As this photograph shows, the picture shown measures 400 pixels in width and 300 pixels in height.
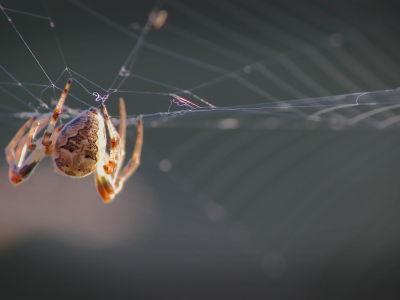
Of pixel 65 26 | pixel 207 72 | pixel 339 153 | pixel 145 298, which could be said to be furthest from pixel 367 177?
pixel 65 26

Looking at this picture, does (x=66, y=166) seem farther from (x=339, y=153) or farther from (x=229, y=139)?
(x=339, y=153)

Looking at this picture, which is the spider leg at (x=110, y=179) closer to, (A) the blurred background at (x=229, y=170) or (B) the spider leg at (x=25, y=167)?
(B) the spider leg at (x=25, y=167)

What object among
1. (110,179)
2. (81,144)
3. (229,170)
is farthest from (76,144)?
(229,170)

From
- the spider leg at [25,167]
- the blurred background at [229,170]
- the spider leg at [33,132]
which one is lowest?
the spider leg at [25,167]

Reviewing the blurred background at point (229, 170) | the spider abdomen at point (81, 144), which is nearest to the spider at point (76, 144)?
the spider abdomen at point (81, 144)

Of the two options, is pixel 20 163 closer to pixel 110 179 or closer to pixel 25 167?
pixel 25 167

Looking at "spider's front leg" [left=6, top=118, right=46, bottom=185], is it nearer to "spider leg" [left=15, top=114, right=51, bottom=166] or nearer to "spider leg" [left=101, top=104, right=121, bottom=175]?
"spider leg" [left=15, top=114, right=51, bottom=166]
